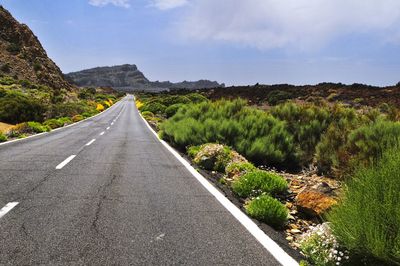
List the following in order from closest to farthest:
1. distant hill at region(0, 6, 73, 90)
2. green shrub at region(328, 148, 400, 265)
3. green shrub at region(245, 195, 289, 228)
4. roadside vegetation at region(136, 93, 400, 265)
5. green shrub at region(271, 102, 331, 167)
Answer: green shrub at region(328, 148, 400, 265)
roadside vegetation at region(136, 93, 400, 265)
green shrub at region(245, 195, 289, 228)
green shrub at region(271, 102, 331, 167)
distant hill at region(0, 6, 73, 90)

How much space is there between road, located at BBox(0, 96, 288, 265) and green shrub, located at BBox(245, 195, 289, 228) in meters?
0.48

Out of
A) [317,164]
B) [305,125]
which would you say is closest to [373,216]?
[317,164]

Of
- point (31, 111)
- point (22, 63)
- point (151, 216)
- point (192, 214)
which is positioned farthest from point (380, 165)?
point (22, 63)

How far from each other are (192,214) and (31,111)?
3256cm

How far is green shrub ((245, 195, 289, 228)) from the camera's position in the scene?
231 inches

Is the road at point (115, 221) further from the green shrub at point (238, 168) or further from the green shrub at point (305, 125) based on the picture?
the green shrub at point (305, 125)

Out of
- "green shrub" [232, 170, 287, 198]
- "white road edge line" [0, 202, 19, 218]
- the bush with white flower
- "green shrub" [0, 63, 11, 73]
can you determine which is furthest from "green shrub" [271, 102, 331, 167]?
"green shrub" [0, 63, 11, 73]

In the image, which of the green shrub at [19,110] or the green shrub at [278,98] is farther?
the green shrub at [278,98]

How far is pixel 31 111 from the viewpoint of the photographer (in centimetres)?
3472

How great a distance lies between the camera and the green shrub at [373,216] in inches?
143

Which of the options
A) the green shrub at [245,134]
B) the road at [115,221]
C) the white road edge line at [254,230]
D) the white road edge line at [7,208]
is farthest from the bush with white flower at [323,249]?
the green shrub at [245,134]

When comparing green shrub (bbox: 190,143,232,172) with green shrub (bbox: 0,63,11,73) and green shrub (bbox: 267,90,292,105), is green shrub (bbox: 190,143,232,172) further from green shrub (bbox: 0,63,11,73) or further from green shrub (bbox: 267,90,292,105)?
green shrub (bbox: 0,63,11,73)

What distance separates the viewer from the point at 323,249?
14.0ft

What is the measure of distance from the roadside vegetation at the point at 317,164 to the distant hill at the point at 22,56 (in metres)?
68.0
